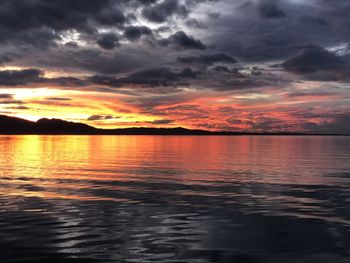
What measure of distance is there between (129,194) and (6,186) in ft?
38.0

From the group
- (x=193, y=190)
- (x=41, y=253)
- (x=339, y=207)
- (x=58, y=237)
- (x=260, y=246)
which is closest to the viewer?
(x=41, y=253)

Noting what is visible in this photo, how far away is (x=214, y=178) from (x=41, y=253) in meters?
28.7

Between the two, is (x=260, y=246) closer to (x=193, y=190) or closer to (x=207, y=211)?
(x=207, y=211)

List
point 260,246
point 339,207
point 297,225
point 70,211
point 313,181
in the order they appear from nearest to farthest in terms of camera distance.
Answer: point 260,246, point 297,225, point 70,211, point 339,207, point 313,181

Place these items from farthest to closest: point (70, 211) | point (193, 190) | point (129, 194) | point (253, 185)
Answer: point (253, 185), point (193, 190), point (129, 194), point (70, 211)

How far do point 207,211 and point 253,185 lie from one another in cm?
1354

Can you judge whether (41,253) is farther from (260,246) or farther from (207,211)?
(207,211)

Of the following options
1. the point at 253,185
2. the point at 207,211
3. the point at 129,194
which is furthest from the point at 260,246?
the point at 253,185

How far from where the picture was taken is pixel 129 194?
3159 centimetres

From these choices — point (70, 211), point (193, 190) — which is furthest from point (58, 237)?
point (193, 190)

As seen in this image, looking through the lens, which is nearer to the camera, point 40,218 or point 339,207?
point 40,218

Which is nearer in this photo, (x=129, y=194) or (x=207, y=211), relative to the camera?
(x=207, y=211)

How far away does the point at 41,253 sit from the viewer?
1579cm

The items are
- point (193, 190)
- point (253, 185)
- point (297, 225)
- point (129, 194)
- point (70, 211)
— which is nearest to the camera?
point (297, 225)
